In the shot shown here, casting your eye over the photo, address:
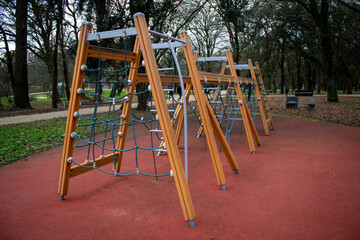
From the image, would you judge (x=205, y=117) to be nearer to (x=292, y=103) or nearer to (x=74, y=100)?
(x=74, y=100)

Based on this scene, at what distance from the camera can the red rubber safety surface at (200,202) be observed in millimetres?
2539

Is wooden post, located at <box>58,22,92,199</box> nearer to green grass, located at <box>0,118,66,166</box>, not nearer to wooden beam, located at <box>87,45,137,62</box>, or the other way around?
wooden beam, located at <box>87,45,137,62</box>

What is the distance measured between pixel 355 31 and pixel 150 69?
1943 cm

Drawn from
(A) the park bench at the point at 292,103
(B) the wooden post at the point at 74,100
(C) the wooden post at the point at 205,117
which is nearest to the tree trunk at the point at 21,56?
(B) the wooden post at the point at 74,100

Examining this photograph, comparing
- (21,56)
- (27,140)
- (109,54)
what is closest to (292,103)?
(27,140)

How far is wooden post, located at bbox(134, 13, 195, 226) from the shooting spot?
A: 2.66 meters

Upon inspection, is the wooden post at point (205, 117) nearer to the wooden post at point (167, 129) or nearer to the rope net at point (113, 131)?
the rope net at point (113, 131)

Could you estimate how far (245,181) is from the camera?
3906mm

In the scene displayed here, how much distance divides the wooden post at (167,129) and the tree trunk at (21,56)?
1488 cm

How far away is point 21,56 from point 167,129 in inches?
612

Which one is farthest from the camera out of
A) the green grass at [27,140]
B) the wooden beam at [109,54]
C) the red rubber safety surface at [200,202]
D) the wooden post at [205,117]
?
the green grass at [27,140]

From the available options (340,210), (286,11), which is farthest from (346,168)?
(286,11)

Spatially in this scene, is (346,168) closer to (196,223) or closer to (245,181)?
(245,181)

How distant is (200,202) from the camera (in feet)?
10.5
